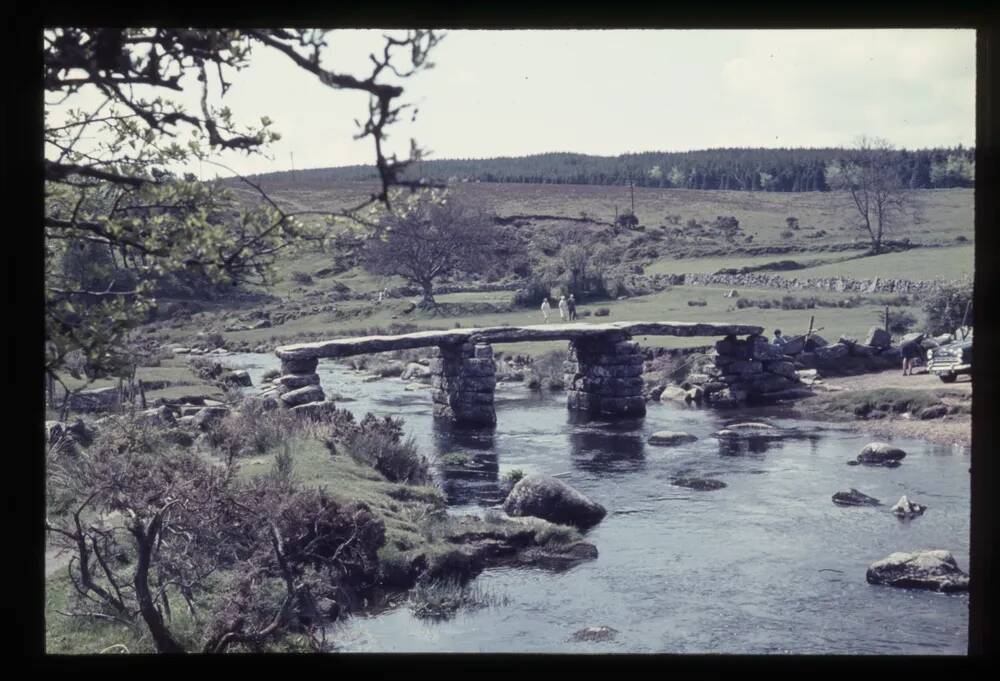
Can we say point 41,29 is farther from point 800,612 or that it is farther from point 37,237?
point 800,612

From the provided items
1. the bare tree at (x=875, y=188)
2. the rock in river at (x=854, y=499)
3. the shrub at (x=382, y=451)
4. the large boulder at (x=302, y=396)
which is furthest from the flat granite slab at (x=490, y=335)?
the bare tree at (x=875, y=188)

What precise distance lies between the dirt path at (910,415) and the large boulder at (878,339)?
4.69ft

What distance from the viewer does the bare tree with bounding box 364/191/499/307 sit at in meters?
49.8

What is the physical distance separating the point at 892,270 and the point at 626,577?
4198 centimetres

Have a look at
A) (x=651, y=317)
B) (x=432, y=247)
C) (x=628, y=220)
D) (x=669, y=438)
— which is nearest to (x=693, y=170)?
(x=628, y=220)

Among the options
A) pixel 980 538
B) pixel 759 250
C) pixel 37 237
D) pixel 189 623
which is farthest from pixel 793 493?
pixel 759 250

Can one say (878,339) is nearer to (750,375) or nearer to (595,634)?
(750,375)

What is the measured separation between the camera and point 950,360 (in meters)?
27.1

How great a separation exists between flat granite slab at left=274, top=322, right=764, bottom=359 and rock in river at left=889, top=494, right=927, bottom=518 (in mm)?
11859

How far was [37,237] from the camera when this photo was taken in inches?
166

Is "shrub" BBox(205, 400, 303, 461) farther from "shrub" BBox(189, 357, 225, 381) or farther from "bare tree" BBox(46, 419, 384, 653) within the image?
"shrub" BBox(189, 357, 225, 381)

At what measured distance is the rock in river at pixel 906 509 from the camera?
16531 millimetres

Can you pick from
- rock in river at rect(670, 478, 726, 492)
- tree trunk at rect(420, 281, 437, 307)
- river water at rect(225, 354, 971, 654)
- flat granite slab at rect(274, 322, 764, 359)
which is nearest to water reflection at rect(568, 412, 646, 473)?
river water at rect(225, 354, 971, 654)

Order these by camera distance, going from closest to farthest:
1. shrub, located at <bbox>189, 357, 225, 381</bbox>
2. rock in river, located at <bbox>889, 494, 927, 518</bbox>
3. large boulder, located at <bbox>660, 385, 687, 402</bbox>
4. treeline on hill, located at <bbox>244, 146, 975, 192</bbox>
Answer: rock in river, located at <bbox>889, 494, 927, 518</bbox> → shrub, located at <bbox>189, 357, 225, 381</bbox> → large boulder, located at <bbox>660, 385, 687, 402</bbox> → treeline on hill, located at <bbox>244, 146, 975, 192</bbox>
